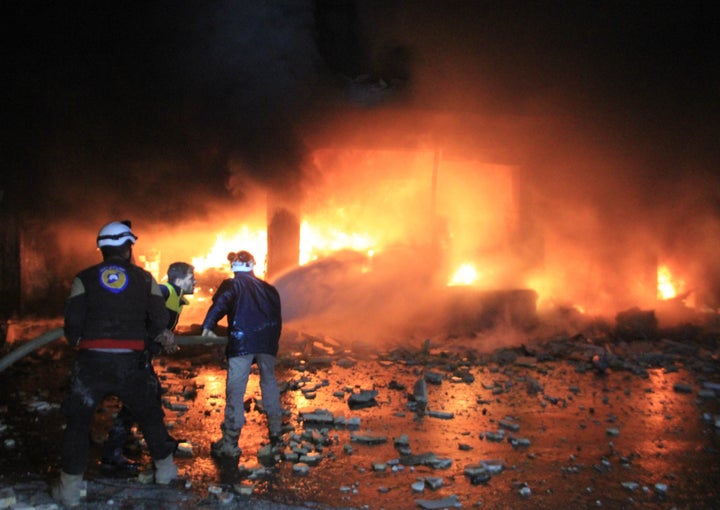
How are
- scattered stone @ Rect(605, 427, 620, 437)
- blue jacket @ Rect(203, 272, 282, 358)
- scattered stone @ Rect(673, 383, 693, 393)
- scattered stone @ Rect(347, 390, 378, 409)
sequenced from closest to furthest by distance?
blue jacket @ Rect(203, 272, 282, 358), scattered stone @ Rect(605, 427, 620, 437), scattered stone @ Rect(347, 390, 378, 409), scattered stone @ Rect(673, 383, 693, 393)

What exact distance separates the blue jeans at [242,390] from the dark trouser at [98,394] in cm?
89

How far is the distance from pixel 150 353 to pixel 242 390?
103 centimetres

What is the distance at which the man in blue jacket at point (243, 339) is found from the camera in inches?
215

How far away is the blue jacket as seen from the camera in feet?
18.3

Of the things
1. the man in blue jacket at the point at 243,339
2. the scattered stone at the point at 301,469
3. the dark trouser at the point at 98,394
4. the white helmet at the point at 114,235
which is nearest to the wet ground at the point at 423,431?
the scattered stone at the point at 301,469

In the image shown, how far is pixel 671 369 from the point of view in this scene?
9.72 metres

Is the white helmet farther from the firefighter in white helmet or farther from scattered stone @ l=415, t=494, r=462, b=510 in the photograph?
scattered stone @ l=415, t=494, r=462, b=510

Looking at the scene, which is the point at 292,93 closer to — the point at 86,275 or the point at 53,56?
the point at 53,56

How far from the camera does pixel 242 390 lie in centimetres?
556

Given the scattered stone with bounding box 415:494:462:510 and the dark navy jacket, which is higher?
the dark navy jacket

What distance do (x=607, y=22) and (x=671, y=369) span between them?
343 inches

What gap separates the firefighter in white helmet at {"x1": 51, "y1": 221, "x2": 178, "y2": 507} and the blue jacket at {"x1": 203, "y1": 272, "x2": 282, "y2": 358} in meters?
1.00

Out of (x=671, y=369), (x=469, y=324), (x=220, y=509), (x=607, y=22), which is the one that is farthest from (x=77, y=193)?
(x=607, y=22)

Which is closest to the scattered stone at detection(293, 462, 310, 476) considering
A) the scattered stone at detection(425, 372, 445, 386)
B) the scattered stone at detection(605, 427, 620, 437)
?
the scattered stone at detection(605, 427, 620, 437)
